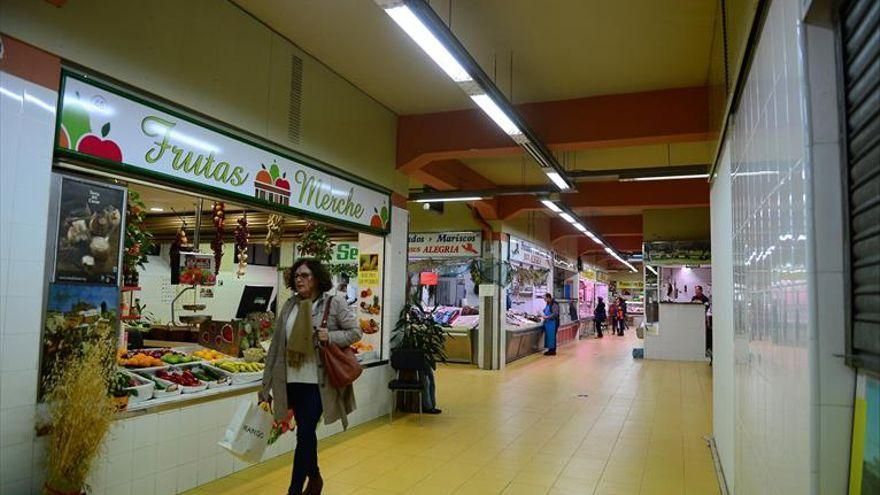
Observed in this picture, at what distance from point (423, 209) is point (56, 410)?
9690mm

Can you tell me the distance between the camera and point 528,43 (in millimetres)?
5262

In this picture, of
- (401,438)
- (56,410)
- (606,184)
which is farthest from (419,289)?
(56,410)

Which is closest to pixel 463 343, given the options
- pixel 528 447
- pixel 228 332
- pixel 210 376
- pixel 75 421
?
pixel 528 447

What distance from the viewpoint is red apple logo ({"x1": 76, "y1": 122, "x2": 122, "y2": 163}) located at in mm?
3383

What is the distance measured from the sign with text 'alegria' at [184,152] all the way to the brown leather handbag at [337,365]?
151 centimetres

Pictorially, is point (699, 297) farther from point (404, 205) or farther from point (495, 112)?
point (495, 112)

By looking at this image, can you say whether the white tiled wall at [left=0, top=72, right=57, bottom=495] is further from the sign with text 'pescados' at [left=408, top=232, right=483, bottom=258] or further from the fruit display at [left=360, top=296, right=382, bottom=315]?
the sign with text 'pescados' at [left=408, top=232, right=483, bottom=258]

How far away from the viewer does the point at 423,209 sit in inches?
490

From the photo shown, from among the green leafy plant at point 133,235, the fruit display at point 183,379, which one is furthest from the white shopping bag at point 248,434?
the green leafy plant at point 133,235

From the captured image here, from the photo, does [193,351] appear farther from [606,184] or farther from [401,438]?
[606,184]

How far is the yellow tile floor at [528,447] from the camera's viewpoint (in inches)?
173

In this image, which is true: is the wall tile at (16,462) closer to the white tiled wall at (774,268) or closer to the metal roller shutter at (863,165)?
the white tiled wall at (774,268)

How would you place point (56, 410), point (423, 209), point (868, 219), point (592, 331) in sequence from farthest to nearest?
point (592, 331), point (423, 209), point (56, 410), point (868, 219)

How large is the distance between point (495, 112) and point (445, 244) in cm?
695
